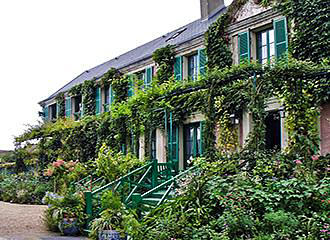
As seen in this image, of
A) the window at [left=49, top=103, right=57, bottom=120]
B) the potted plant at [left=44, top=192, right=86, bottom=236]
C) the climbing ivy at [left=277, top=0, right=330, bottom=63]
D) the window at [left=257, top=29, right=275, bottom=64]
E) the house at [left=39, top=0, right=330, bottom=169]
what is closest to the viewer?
the potted plant at [left=44, top=192, right=86, bottom=236]

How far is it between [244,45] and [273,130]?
2.64m

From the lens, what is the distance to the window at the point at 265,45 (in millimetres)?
11470

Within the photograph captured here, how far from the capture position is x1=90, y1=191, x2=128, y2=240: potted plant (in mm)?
7469

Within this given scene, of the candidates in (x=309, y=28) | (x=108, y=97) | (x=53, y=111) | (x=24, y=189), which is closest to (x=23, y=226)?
(x=24, y=189)

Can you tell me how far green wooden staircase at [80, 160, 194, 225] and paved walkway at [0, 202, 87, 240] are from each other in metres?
1.08

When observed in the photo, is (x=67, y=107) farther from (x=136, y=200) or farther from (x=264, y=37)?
(x=136, y=200)

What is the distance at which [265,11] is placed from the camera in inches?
448

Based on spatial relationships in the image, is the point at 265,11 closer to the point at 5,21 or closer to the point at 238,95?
the point at 238,95

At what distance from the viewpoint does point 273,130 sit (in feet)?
36.6

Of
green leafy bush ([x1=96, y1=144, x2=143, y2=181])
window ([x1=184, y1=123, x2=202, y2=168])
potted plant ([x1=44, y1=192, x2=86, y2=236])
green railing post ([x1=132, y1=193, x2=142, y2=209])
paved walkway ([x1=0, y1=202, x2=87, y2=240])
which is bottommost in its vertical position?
paved walkway ([x1=0, y1=202, x2=87, y2=240])

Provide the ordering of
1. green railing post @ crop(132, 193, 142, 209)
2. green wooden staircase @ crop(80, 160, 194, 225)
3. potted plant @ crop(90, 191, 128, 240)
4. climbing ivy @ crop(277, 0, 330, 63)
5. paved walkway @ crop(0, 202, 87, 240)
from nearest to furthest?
potted plant @ crop(90, 191, 128, 240) → green railing post @ crop(132, 193, 142, 209) → green wooden staircase @ crop(80, 160, 194, 225) → paved walkway @ crop(0, 202, 87, 240) → climbing ivy @ crop(277, 0, 330, 63)

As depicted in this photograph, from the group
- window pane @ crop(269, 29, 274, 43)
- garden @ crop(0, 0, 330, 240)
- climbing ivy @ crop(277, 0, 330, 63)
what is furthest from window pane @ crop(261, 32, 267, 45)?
climbing ivy @ crop(277, 0, 330, 63)

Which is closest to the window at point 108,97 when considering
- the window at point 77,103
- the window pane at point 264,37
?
the window at point 77,103

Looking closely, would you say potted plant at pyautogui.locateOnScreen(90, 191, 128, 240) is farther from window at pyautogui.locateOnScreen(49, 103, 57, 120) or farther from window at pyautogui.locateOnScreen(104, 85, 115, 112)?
window at pyautogui.locateOnScreen(49, 103, 57, 120)
